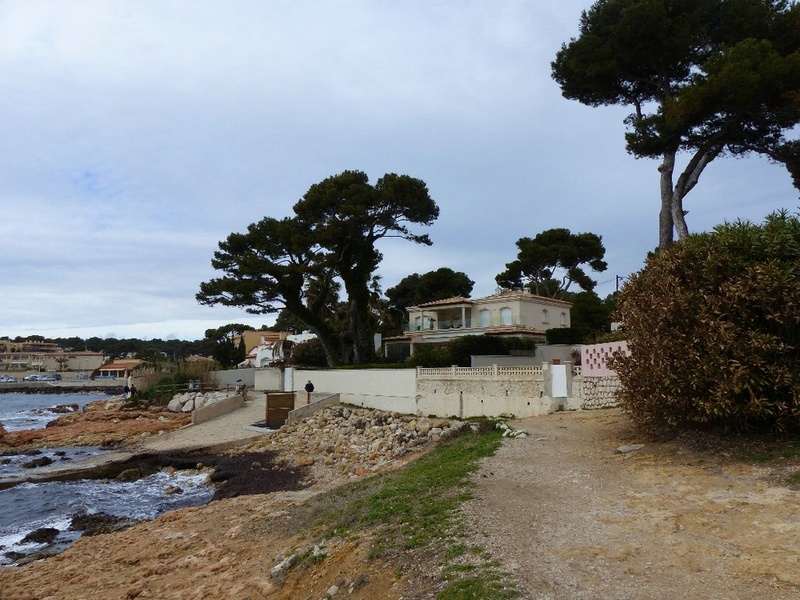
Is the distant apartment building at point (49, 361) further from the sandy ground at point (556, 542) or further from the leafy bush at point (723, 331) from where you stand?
the leafy bush at point (723, 331)

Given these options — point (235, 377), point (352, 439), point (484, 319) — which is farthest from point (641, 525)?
point (235, 377)

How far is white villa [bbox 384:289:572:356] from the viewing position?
134 ft

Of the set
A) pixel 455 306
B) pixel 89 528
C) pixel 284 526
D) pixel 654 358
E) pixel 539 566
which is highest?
pixel 455 306

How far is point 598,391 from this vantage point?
20.1 metres

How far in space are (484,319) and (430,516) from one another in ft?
117

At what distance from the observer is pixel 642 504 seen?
830cm

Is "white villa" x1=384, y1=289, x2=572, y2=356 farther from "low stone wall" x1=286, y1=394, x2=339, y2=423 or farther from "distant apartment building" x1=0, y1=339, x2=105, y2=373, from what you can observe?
"distant apartment building" x1=0, y1=339, x2=105, y2=373

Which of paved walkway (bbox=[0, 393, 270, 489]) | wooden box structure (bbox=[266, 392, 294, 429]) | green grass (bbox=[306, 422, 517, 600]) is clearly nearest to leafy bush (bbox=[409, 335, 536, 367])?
wooden box structure (bbox=[266, 392, 294, 429])

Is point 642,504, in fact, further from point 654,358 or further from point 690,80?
point 690,80

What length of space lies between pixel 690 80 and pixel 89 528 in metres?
29.7

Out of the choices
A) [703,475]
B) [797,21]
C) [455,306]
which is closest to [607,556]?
[703,475]

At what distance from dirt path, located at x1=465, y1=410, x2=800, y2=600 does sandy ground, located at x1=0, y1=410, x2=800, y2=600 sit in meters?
0.02

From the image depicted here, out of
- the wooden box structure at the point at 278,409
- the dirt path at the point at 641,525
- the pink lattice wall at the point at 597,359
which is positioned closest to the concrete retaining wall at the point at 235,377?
the wooden box structure at the point at 278,409

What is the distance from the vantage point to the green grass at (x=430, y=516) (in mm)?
6102
